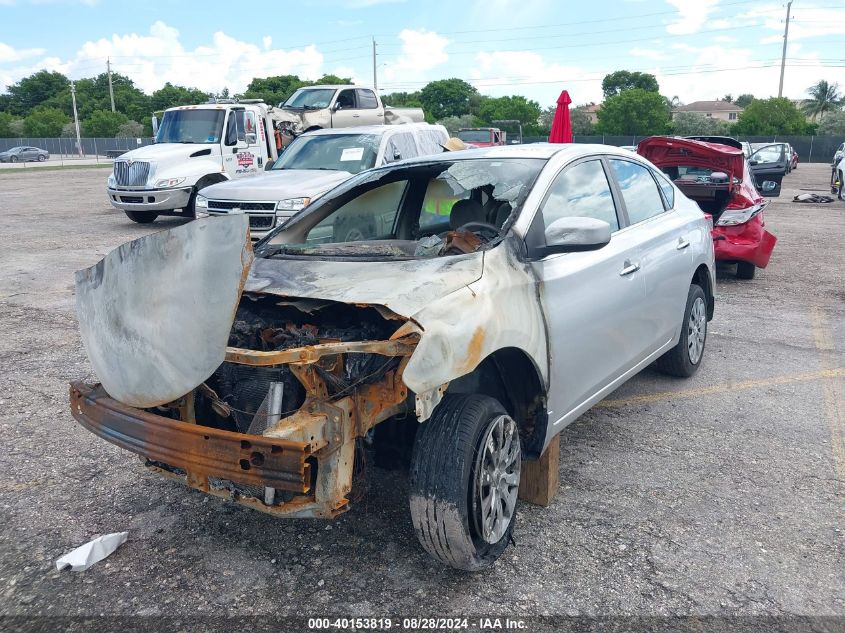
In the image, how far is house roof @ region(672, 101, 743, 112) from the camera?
399 feet

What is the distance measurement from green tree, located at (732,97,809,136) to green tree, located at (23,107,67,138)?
6731 cm

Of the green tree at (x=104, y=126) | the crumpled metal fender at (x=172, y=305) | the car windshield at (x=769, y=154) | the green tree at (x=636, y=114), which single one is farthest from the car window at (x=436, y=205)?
the green tree at (x=104, y=126)

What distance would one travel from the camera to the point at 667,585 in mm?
2979

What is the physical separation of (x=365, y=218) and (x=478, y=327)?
1.95 metres

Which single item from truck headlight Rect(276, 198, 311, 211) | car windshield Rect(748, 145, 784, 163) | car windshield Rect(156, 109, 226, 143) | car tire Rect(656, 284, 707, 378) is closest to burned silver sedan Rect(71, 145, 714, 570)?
car tire Rect(656, 284, 707, 378)

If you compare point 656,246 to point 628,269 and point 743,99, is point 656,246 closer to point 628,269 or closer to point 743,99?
point 628,269

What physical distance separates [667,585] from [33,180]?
1285 inches

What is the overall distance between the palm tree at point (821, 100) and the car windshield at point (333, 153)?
100929 mm

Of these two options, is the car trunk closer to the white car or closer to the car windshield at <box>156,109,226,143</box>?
the white car

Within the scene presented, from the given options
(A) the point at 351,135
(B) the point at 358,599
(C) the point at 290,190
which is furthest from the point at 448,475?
(A) the point at 351,135

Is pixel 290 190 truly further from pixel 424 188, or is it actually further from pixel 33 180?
pixel 33 180

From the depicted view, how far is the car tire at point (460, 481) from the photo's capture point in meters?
2.82

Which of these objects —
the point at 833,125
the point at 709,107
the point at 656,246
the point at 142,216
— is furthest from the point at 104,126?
the point at 709,107

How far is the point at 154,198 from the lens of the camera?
547 inches
